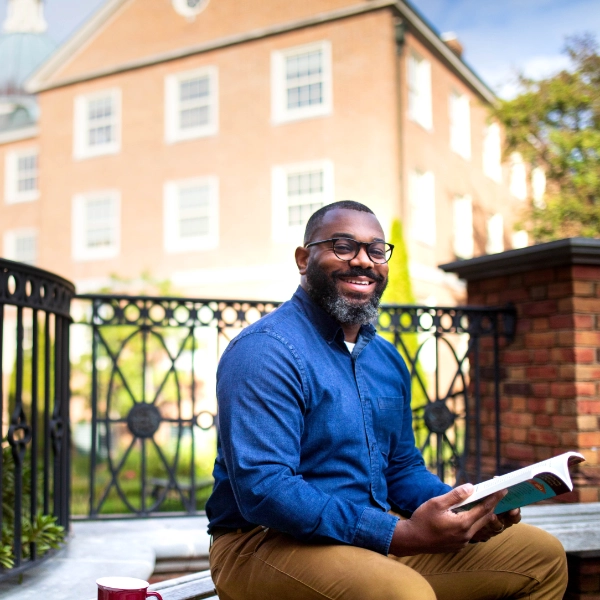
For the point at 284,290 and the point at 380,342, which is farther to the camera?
the point at 284,290

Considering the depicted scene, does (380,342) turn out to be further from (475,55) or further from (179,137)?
(475,55)

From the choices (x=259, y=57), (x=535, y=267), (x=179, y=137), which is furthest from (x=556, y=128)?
(x=535, y=267)

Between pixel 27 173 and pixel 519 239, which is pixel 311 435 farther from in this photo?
pixel 27 173

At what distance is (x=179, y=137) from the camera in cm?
1811

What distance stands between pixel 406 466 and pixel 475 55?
20.3 m

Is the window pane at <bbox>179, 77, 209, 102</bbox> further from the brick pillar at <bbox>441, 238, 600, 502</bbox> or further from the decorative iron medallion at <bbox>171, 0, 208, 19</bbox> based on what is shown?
the brick pillar at <bbox>441, 238, 600, 502</bbox>

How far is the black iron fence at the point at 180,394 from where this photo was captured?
426 centimetres

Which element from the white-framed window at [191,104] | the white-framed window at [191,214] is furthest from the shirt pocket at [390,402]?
the white-framed window at [191,104]

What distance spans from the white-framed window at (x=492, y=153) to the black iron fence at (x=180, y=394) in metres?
6.19

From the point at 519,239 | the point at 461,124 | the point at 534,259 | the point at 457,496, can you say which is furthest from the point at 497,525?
the point at 519,239

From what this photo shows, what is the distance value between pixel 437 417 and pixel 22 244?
64.2 feet

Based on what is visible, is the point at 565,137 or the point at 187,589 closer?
the point at 187,589

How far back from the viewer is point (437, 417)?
453cm

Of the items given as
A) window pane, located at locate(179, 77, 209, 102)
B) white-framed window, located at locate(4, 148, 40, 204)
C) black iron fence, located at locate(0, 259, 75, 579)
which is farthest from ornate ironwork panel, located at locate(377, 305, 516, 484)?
white-framed window, located at locate(4, 148, 40, 204)
